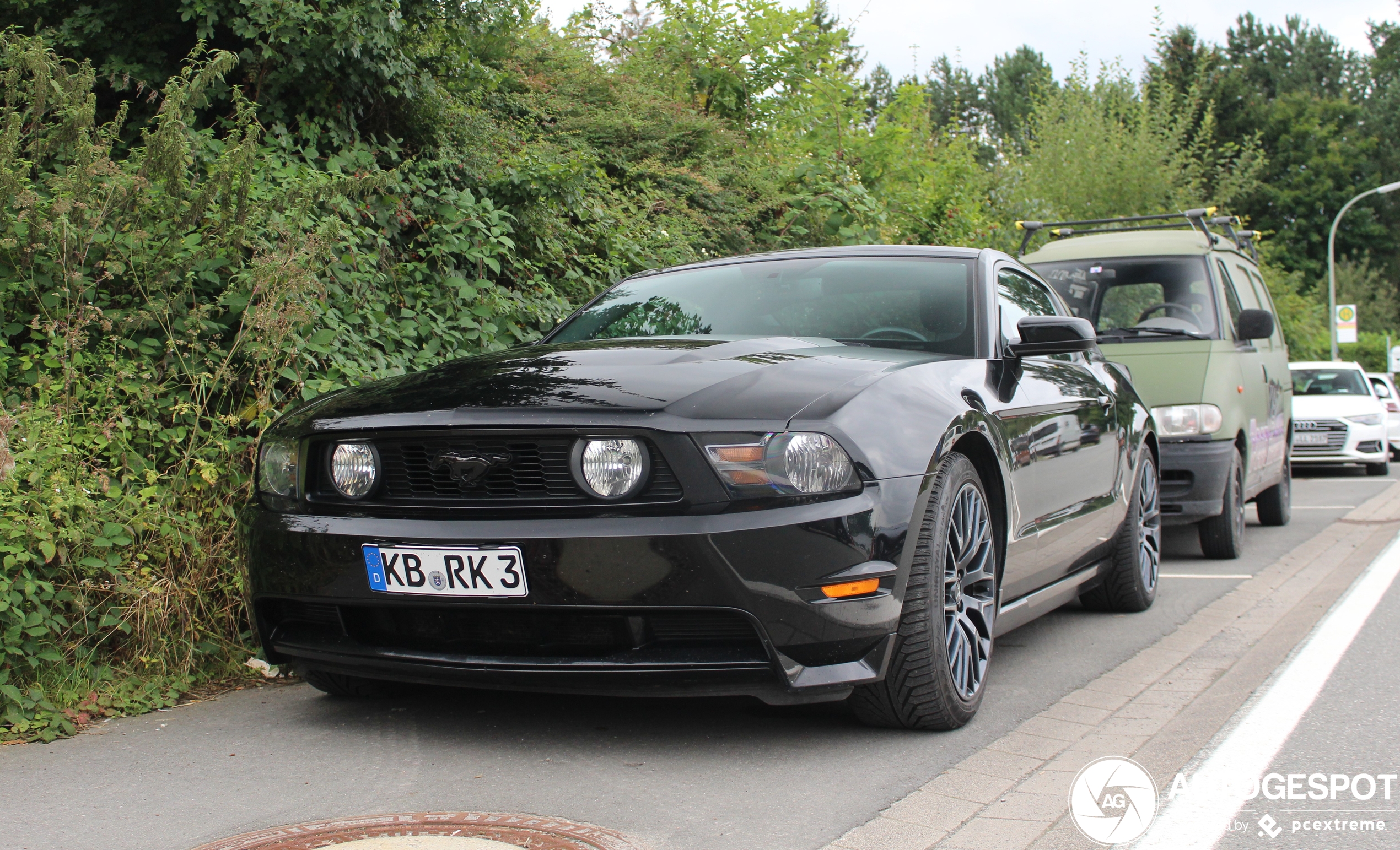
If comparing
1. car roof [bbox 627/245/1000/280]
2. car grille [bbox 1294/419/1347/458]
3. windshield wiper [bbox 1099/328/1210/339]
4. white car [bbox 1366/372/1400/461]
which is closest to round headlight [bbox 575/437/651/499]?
car roof [bbox 627/245/1000/280]

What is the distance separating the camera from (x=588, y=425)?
10.8ft

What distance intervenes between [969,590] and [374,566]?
69.9 inches

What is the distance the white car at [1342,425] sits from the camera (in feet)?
55.9

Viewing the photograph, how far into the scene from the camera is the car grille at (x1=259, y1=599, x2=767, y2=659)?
10.7 feet

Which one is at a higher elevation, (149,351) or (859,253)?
(859,253)

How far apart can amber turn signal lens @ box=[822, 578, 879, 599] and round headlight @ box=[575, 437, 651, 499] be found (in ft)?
1.88

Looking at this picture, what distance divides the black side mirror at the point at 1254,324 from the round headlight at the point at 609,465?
639 centimetres

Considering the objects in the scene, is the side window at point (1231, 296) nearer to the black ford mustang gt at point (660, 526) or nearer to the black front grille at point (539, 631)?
the black ford mustang gt at point (660, 526)

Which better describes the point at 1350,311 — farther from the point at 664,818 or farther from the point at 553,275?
the point at 664,818

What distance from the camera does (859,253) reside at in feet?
16.5

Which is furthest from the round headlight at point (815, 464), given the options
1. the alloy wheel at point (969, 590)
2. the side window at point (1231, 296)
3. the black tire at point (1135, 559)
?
the side window at point (1231, 296)

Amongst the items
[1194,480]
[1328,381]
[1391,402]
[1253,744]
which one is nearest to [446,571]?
[1253,744]

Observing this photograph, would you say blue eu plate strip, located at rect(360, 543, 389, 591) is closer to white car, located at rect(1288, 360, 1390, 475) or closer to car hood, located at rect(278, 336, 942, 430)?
car hood, located at rect(278, 336, 942, 430)

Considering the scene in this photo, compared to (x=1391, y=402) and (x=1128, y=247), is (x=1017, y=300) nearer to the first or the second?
(x=1128, y=247)
